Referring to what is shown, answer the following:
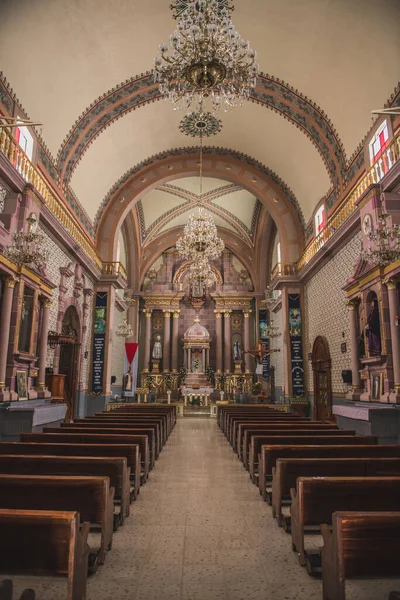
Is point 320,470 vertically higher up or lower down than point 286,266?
lower down

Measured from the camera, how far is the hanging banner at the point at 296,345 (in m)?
16.2

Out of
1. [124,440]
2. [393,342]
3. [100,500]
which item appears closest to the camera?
[100,500]

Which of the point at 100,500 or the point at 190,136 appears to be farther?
the point at 190,136

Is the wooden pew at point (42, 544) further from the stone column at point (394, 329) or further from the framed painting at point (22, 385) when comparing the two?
the framed painting at point (22, 385)

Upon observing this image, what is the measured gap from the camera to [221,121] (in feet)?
50.3

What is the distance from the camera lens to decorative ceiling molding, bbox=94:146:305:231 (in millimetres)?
17141

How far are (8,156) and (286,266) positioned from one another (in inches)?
449

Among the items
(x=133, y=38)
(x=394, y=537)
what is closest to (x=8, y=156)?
(x=133, y=38)

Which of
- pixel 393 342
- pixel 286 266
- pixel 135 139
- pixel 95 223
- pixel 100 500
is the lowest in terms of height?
pixel 100 500

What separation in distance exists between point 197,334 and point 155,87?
567 inches

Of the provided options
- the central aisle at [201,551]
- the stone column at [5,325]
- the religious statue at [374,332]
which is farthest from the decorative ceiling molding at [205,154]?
the central aisle at [201,551]

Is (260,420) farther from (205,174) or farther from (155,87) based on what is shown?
(205,174)

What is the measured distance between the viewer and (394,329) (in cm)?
842

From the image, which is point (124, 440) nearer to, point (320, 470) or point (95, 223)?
point (320, 470)
